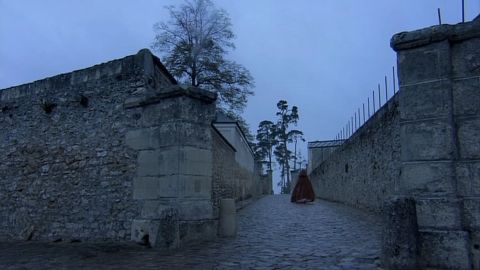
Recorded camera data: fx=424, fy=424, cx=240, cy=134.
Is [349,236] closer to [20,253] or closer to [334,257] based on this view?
[334,257]

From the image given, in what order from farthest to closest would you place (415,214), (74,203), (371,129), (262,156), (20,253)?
(262,156) → (371,129) → (74,203) → (20,253) → (415,214)

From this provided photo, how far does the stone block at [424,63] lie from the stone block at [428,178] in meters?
0.95

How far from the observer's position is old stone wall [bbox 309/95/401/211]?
10.4m

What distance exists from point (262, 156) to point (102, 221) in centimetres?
5247

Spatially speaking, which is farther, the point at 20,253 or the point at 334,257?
the point at 20,253

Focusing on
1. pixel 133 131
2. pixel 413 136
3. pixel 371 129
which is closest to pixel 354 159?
pixel 371 129

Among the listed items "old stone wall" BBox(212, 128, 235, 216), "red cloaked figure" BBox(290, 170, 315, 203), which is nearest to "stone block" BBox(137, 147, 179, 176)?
"old stone wall" BBox(212, 128, 235, 216)

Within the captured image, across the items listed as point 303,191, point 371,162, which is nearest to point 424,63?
point 371,162

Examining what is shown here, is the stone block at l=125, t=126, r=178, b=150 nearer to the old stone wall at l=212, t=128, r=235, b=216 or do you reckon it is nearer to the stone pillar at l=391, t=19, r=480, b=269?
the stone pillar at l=391, t=19, r=480, b=269

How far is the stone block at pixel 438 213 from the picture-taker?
14.6 ft

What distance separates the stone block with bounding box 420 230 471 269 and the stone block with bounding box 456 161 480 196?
0.45 meters

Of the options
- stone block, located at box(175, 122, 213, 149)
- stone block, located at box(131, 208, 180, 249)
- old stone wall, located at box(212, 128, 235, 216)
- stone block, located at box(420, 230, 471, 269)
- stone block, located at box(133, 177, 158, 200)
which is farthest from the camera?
old stone wall, located at box(212, 128, 235, 216)

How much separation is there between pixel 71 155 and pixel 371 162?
8.75 m

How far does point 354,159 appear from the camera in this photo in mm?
16281
